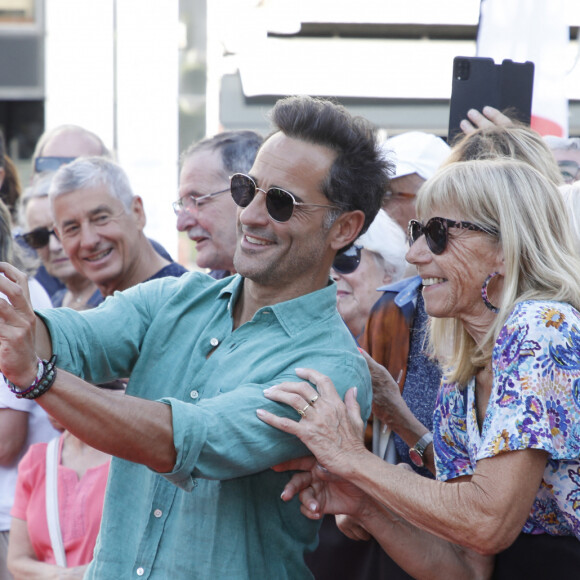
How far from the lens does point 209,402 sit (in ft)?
7.33

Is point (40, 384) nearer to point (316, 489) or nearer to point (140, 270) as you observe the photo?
point (316, 489)

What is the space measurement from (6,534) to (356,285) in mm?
1843

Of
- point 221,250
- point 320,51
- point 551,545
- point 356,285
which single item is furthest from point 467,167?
point 320,51

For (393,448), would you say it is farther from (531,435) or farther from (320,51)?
(320,51)

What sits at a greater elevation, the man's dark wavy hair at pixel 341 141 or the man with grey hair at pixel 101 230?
the man's dark wavy hair at pixel 341 141

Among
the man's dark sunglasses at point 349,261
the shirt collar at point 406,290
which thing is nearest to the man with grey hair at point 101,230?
the man's dark sunglasses at point 349,261

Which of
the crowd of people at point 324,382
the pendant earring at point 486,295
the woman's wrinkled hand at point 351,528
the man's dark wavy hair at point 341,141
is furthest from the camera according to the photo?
the woman's wrinkled hand at point 351,528

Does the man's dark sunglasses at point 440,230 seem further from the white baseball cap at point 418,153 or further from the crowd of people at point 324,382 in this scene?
the white baseball cap at point 418,153

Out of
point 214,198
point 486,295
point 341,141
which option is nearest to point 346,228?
point 341,141

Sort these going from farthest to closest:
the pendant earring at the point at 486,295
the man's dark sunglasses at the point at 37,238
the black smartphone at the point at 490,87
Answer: the man's dark sunglasses at the point at 37,238 < the black smartphone at the point at 490,87 < the pendant earring at the point at 486,295

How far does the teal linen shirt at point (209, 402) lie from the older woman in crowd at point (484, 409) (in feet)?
0.28

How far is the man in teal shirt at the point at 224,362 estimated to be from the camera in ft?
6.86

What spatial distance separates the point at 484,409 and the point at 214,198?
6.61 ft

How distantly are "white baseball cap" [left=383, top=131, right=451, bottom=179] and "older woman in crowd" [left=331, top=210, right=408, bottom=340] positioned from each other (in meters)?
0.24
